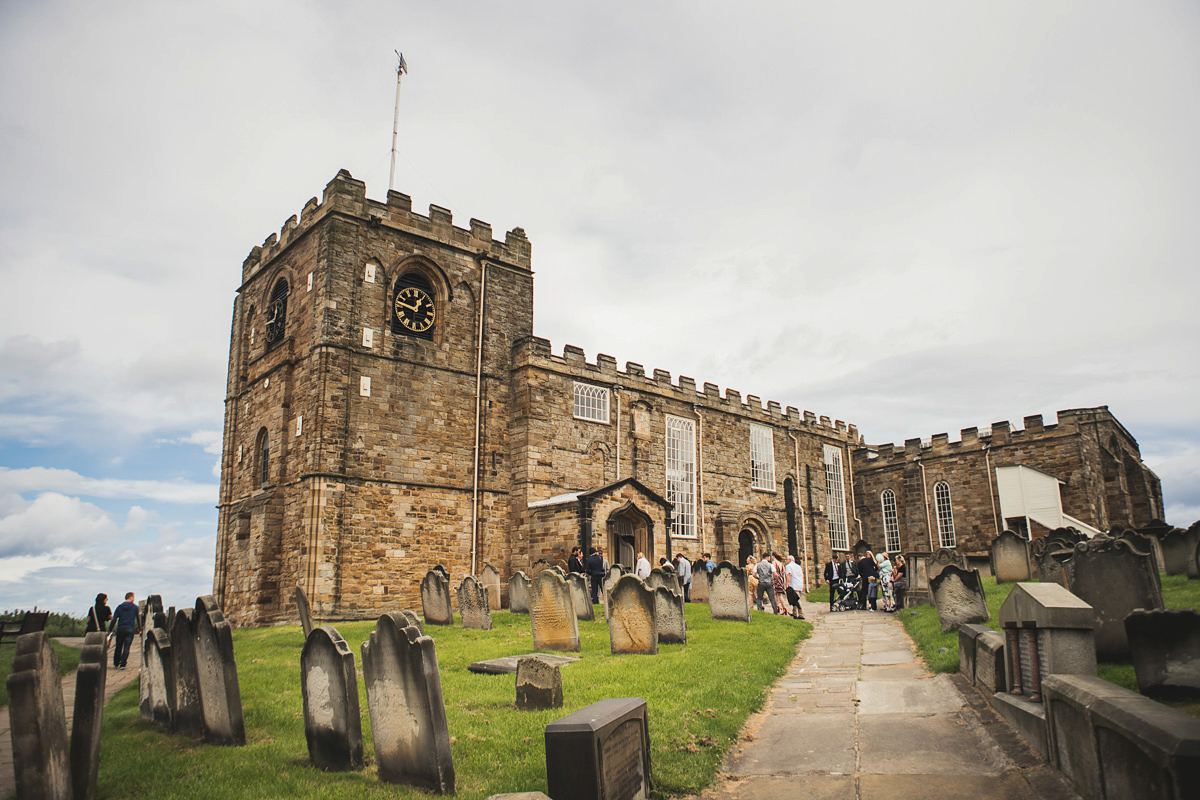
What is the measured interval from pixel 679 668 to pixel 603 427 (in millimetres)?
17476

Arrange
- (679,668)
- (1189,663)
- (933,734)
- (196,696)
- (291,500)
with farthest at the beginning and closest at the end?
(291,500) < (679,668) < (196,696) < (933,734) < (1189,663)

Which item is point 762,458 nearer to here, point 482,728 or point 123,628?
point 123,628

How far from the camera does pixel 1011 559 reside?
54.2 ft

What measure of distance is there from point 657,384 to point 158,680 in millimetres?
22620


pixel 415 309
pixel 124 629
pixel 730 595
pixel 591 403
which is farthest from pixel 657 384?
pixel 124 629

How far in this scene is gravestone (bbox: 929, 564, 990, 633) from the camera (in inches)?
427

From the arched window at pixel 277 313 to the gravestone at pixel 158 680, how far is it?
1639cm

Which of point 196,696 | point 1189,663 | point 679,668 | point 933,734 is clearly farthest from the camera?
point 679,668

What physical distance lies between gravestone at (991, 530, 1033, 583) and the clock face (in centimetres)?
1683

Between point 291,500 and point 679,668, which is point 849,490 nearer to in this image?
point 291,500

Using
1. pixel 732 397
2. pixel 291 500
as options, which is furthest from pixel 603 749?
pixel 732 397

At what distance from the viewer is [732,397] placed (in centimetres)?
3238

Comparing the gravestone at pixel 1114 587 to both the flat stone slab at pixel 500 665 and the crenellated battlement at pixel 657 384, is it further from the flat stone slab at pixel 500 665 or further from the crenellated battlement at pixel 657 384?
the crenellated battlement at pixel 657 384

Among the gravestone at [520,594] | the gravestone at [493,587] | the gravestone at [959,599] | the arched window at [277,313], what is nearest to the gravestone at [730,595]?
the gravestone at [959,599]
